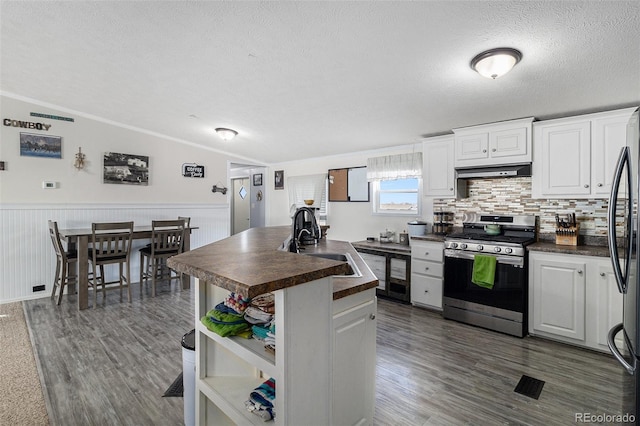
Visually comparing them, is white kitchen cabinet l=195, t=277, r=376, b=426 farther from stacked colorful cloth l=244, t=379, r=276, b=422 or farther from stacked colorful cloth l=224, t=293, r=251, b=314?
stacked colorful cloth l=224, t=293, r=251, b=314

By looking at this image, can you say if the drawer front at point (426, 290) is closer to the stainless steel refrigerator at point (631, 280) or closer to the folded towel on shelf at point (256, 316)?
the stainless steel refrigerator at point (631, 280)

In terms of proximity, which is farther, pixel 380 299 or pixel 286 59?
pixel 380 299

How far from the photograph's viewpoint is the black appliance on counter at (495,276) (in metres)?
3.05

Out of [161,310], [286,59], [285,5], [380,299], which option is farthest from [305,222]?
[161,310]

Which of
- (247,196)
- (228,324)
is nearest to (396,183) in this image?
(228,324)

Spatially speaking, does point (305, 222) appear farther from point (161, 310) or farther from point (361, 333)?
point (161, 310)

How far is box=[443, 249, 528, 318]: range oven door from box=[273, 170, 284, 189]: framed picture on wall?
12.6ft

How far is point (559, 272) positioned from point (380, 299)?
2.01m

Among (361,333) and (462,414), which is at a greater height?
(361,333)

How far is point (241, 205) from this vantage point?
25.4 ft

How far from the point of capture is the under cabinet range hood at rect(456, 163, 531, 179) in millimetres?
3248

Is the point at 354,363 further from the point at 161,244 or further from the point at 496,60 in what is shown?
the point at 161,244

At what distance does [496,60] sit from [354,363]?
6.88 feet

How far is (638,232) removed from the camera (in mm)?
1213
